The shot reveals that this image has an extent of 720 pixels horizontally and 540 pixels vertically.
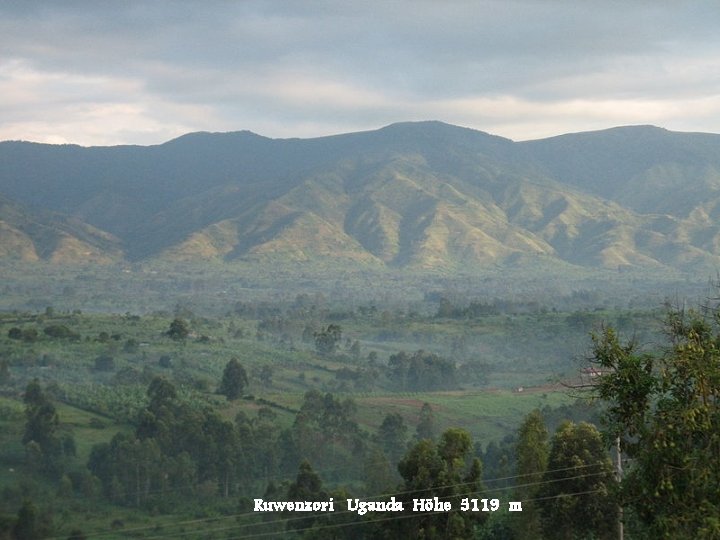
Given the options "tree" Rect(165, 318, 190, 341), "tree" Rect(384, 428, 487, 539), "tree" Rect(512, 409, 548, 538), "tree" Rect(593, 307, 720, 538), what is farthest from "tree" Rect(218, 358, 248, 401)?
"tree" Rect(593, 307, 720, 538)

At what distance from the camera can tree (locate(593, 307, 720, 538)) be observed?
698 inches

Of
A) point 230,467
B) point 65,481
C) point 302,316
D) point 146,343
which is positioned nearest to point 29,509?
point 65,481

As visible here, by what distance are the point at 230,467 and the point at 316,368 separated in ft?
164

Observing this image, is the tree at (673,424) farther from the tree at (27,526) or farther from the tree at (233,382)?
the tree at (233,382)

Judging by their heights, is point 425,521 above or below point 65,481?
above

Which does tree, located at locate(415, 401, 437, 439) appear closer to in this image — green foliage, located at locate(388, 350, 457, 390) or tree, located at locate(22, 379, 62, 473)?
tree, located at locate(22, 379, 62, 473)

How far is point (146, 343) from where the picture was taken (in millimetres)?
100188

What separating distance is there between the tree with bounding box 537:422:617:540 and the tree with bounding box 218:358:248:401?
1947 inches

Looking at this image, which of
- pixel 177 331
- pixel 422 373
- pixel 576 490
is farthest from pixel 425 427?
pixel 576 490

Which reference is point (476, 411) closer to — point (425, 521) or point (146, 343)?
point (146, 343)

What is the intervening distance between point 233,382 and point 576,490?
51392 mm

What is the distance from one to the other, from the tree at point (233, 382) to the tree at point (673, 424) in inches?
2462

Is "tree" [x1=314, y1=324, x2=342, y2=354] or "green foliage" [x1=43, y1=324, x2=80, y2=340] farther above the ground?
"green foliage" [x1=43, y1=324, x2=80, y2=340]

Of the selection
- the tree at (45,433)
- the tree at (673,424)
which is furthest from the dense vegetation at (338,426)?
the tree at (45,433)
